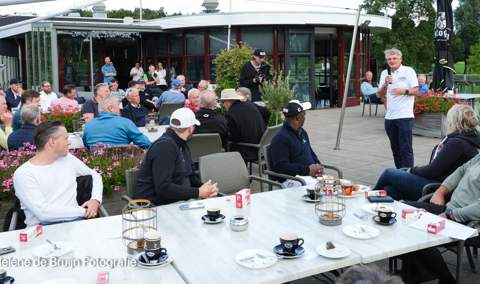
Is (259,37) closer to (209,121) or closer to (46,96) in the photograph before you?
(46,96)

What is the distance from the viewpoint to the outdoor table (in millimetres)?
2109

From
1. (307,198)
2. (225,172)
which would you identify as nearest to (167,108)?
(225,172)

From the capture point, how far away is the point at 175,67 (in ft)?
59.8

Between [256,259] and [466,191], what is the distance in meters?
2.05

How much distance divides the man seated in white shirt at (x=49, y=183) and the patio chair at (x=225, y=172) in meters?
1.12

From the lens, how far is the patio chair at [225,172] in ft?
13.8

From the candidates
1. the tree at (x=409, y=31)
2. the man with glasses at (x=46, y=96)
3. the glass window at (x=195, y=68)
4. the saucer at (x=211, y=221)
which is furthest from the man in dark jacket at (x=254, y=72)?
the tree at (x=409, y=31)

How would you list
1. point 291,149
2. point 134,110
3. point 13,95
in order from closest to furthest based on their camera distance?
point 291,149 → point 134,110 → point 13,95

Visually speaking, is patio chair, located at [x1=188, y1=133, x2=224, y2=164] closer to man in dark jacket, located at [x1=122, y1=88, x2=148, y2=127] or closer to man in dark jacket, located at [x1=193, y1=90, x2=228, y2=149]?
man in dark jacket, located at [x1=193, y1=90, x2=228, y2=149]

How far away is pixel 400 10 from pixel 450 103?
27.0 metres

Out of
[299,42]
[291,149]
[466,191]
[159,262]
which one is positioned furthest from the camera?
[299,42]

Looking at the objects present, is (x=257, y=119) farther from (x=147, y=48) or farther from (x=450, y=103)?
(x=147, y=48)

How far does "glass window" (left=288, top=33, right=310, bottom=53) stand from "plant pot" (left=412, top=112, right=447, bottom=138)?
22.9 feet

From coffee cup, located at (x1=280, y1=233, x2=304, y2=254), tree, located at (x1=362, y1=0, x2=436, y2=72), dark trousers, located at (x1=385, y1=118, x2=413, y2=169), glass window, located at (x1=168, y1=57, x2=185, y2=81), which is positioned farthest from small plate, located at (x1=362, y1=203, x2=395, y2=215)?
tree, located at (x1=362, y1=0, x2=436, y2=72)
